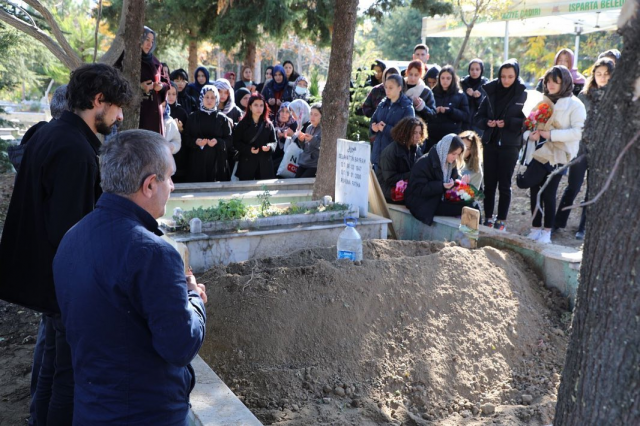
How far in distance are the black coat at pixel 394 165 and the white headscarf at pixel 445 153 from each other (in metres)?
0.54

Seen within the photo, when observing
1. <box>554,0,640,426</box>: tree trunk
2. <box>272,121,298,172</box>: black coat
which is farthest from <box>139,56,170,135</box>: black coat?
<box>554,0,640,426</box>: tree trunk

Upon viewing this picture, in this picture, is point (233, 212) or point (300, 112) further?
point (300, 112)

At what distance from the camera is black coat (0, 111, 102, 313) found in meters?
2.80

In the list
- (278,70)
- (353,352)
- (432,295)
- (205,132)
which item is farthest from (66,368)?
(278,70)

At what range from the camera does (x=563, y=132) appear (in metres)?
6.57

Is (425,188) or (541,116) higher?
(541,116)

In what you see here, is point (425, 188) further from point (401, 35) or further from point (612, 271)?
point (401, 35)

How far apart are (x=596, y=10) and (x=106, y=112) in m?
11.2

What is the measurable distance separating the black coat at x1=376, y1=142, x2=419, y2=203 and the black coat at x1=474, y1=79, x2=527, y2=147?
0.98 meters

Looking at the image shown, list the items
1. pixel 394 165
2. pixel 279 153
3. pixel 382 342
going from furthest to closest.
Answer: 1. pixel 279 153
2. pixel 394 165
3. pixel 382 342

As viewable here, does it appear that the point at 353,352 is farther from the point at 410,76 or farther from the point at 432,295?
the point at 410,76

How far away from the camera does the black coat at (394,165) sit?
700 centimetres

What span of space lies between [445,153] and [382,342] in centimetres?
286

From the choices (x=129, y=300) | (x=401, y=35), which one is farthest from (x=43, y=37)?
(x=401, y=35)
